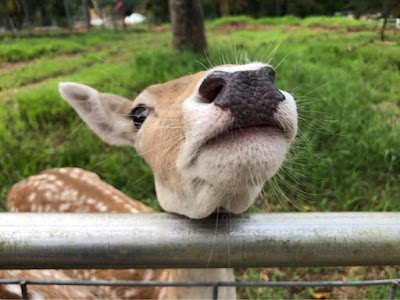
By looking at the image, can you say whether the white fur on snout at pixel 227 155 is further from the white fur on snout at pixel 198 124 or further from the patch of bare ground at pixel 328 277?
the patch of bare ground at pixel 328 277

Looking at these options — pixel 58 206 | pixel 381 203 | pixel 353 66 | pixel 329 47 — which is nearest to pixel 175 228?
pixel 58 206

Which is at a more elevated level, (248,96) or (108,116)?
(248,96)

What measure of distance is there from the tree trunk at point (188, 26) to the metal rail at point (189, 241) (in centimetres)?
594

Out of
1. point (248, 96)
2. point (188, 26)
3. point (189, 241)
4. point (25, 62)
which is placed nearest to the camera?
point (189, 241)

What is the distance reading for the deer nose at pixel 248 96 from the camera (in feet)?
4.32

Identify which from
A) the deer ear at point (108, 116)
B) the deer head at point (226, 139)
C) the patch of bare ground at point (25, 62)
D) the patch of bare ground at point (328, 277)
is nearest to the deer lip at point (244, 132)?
the deer head at point (226, 139)

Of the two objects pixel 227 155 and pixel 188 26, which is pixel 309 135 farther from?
pixel 188 26

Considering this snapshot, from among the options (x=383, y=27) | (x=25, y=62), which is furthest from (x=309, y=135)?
(x=25, y=62)

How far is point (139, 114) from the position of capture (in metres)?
2.47

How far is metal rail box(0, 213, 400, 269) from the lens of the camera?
3.54ft

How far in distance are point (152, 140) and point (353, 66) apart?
504 centimetres

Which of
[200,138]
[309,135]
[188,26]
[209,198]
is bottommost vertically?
[309,135]

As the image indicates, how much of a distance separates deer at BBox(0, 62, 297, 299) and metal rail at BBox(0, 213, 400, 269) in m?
0.26

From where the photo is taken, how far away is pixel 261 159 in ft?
4.42
